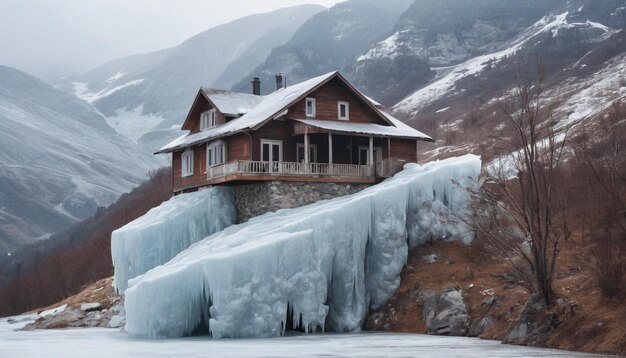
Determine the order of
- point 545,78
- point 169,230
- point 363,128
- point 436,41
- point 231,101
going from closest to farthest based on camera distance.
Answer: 1. point 169,230
2. point 363,128
3. point 231,101
4. point 545,78
5. point 436,41

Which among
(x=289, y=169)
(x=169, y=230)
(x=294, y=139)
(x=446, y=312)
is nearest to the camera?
(x=446, y=312)

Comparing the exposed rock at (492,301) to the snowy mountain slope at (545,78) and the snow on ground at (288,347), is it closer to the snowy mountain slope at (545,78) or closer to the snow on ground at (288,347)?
the snow on ground at (288,347)

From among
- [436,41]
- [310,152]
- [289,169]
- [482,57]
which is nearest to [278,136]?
[310,152]

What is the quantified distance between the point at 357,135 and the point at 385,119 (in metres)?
3.41

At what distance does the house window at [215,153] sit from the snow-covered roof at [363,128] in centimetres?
487

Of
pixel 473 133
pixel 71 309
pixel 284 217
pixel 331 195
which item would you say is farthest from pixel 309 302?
pixel 473 133

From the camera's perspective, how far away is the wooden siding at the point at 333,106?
43.9 metres

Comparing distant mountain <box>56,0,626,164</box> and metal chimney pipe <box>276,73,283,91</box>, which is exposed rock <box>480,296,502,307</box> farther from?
distant mountain <box>56,0,626,164</box>

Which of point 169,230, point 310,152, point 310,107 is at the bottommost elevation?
point 169,230

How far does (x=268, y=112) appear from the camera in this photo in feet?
139

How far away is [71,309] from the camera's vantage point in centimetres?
4822

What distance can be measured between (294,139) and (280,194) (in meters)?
4.88

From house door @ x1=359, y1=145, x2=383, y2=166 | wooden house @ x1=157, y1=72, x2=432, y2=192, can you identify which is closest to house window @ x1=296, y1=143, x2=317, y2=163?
wooden house @ x1=157, y1=72, x2=432, y2=192

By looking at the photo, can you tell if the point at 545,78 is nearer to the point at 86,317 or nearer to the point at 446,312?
the point at 86,317
